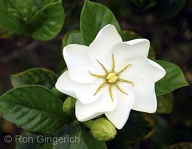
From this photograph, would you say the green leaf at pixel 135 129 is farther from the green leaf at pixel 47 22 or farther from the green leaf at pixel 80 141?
the green leaf at pixel 47 22

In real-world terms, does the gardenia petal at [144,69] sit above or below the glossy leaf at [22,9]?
below

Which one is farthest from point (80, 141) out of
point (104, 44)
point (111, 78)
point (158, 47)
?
point (158, 47)

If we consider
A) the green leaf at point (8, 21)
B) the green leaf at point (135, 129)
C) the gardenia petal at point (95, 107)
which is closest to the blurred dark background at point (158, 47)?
the green leaf at point (8, 21)

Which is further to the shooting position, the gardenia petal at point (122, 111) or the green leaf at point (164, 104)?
the green leaf at point (164, 104)

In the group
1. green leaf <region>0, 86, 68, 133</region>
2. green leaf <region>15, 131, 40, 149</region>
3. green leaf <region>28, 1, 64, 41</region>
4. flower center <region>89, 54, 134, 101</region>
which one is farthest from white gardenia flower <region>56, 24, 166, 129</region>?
green leaf <region>15, 131, 40, 149</region>

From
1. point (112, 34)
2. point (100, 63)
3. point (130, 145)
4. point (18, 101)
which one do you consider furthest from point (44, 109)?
point (130, 145)

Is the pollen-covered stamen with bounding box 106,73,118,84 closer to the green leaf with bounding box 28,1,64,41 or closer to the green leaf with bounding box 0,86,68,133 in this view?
the green leaf with bounding box 0,86,68,133
